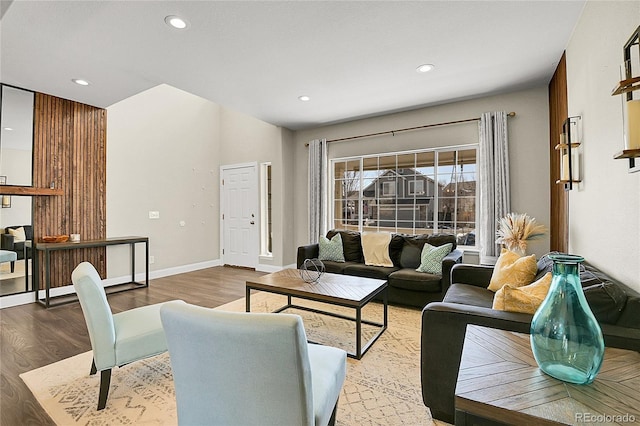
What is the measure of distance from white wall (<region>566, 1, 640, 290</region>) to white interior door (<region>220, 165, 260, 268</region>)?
16.2ft

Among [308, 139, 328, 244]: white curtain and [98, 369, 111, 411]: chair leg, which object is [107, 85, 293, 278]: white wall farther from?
[98, 369, 111, 411]: chair leg

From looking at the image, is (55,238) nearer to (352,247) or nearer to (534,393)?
(352,247)

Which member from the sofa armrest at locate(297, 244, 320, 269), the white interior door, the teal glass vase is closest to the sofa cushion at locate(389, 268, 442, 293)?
the sofa armrest at locate(297, 244, 320, 269)

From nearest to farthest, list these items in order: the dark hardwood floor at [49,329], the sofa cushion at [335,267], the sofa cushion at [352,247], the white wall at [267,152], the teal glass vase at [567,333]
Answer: the teal glass vase at [567,333]
the dark hardwood floor at [49,329]
the sofa cushion at [335,267]
the sofa cushion at [352,247]
the white wall at [267,152]

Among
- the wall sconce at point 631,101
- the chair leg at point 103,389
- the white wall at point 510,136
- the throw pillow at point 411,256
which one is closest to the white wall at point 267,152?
the white wall at point 510,136

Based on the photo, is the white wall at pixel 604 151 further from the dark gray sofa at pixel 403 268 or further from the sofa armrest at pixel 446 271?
the dark gray sofa at pixel 403 268

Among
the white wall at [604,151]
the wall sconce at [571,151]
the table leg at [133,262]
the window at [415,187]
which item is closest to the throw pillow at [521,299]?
the white wall at [604,151]

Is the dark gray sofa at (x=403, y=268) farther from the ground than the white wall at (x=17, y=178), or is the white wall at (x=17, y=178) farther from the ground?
the white wall at (x=17, y=178)

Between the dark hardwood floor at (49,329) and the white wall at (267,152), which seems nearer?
the dark hardwood floor at (49,329)

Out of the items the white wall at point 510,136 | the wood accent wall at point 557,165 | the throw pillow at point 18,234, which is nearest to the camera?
the wood accent wall at point 557,165

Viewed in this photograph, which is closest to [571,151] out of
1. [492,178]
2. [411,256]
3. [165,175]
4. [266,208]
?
[492,178]

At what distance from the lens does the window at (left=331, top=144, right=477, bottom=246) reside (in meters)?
4.38

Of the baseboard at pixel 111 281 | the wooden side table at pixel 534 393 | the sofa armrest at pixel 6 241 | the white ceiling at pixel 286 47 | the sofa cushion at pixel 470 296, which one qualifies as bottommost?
the baseboard at pixel 111 281

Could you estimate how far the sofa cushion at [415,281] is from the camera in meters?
3.34
